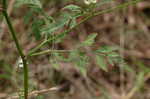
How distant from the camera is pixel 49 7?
3.50 metres

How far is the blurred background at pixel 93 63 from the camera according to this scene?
3.03 meters

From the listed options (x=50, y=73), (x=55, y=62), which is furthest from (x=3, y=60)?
(x=55, y=62)

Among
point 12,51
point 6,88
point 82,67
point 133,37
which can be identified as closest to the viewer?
point 82,67

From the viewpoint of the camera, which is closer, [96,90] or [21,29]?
[96,90]

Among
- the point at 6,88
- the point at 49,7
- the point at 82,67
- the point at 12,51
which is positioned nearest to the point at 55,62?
the point at 82,67

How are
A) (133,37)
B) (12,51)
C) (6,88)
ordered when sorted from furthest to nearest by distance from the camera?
(133,37) → (12,51) → (6,88)

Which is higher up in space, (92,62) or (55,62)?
(55,62)

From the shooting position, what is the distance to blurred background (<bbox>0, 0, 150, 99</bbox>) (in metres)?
3.03

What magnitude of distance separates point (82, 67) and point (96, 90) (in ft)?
6.15

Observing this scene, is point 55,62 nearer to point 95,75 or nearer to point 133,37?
point 95,75

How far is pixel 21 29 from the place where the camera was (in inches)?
136

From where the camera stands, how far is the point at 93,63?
3.32m

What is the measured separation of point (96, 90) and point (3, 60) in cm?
93

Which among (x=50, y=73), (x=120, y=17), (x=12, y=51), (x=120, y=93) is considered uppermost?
(x=120, y=17)
